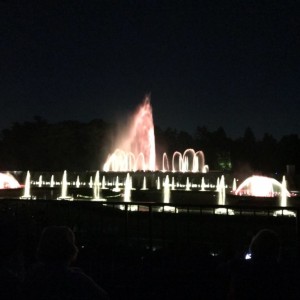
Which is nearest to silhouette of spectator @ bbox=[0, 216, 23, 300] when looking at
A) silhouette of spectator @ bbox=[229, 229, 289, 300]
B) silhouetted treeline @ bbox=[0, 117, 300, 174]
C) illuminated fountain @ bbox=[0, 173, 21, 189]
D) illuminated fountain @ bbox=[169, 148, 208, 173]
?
silhouette of spectator @ bbox=[229, 229, 289, 300]

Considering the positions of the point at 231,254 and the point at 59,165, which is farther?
the point at 59,165

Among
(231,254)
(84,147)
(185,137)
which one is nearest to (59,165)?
(84,147)

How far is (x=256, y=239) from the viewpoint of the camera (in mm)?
3902

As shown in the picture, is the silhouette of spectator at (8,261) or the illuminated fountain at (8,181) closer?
the silhouette of spectator at (8,261)

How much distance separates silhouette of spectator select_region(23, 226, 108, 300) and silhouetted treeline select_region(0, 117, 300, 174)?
5453cm

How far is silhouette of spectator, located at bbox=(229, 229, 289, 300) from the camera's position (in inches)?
144

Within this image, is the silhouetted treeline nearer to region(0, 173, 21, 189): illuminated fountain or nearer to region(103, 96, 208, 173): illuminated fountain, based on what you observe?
region(103, 96, 208, 173): illuminated fountain

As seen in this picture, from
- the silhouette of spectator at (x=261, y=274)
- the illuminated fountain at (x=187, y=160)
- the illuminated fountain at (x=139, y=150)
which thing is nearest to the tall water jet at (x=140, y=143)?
the illuminated fountain at (x=139, y=150)

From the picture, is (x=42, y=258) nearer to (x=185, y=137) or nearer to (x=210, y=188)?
(x=210, y=188)

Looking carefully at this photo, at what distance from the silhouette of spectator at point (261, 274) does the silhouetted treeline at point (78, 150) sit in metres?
54.2

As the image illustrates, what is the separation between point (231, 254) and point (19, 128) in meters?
59.0

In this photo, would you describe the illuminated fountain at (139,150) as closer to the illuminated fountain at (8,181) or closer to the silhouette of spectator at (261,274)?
the illuminated fountain at (8,181)

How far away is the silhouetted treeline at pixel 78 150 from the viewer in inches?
2264

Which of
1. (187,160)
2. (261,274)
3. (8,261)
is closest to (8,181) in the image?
(8,261)
